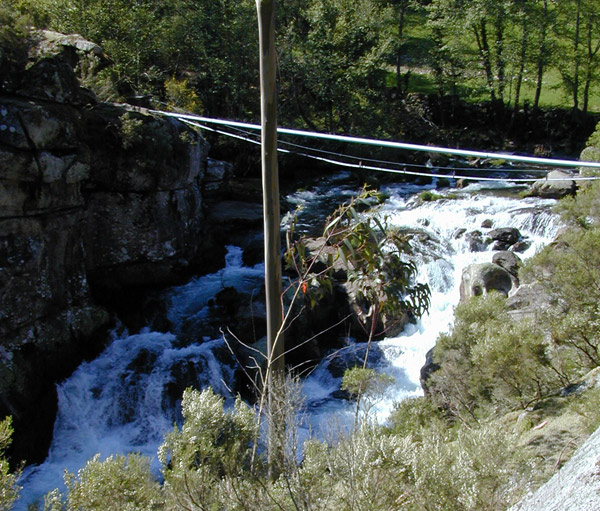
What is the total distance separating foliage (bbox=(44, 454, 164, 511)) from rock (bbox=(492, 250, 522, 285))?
11139 mm

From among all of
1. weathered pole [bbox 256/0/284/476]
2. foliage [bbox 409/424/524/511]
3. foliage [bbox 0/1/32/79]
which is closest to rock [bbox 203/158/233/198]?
foliage [bbox 0/1/32/79]

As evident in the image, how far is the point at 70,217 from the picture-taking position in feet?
39.2

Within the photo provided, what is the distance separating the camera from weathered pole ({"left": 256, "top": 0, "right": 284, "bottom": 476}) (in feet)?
13.9

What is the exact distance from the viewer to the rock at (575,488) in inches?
105

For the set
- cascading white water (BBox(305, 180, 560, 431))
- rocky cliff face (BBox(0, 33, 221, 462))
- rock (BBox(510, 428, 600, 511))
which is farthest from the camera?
cascading white water (BBox(305, 180, 560, 431))

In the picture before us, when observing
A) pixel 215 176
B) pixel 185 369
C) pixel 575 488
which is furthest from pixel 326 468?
pixel 215 176

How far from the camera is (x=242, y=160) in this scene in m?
21.8

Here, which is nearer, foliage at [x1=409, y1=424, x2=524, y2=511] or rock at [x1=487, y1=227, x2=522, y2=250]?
foliage at [x1=409, y1=424, x2=524, y2=511]

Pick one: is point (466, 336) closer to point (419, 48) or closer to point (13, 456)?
point (13, 456)

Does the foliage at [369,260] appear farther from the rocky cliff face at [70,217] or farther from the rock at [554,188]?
the rock at [554,188]

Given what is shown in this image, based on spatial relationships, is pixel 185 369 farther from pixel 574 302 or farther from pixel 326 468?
pixel 326 468

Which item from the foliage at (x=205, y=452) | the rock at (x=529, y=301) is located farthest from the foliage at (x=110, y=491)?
the rock at (x=529, y=301)

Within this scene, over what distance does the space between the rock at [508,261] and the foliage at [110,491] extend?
439 inches

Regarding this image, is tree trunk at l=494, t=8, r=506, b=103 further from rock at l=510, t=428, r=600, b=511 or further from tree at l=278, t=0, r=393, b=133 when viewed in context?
rock at l=510, t=428, r=600, b=511
